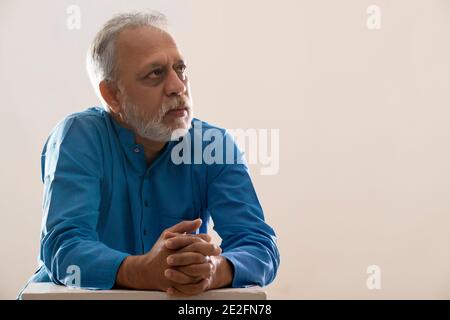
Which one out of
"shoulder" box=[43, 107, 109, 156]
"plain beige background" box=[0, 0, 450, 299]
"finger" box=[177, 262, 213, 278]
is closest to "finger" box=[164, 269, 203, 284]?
"finger" box=[177, 262, 213, 278]

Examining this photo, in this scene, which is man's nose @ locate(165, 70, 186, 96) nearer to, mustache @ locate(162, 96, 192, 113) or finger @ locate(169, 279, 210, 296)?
mustache @ locate(162, 96, 192, 113)

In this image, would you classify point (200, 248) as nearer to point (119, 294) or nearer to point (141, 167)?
point (119, 294)

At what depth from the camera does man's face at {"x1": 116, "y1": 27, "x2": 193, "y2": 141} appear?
154 cm

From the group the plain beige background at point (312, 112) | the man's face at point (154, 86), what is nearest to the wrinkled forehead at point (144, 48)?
the man's face at point (154, 86)

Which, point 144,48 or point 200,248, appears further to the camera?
point 144,48

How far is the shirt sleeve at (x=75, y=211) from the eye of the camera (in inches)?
50.0

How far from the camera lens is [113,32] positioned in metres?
1.59

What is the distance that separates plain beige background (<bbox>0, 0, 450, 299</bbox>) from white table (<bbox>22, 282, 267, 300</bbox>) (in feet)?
6.28

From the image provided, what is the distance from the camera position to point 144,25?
1590 millimetres

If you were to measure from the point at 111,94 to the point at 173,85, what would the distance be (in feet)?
0.58

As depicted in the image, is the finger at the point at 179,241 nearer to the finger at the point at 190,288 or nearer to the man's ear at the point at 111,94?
the finger at the point at 190,288

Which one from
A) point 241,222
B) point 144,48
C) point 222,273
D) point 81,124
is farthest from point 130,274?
point 144,48

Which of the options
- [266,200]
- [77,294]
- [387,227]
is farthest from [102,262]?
[387,227]
